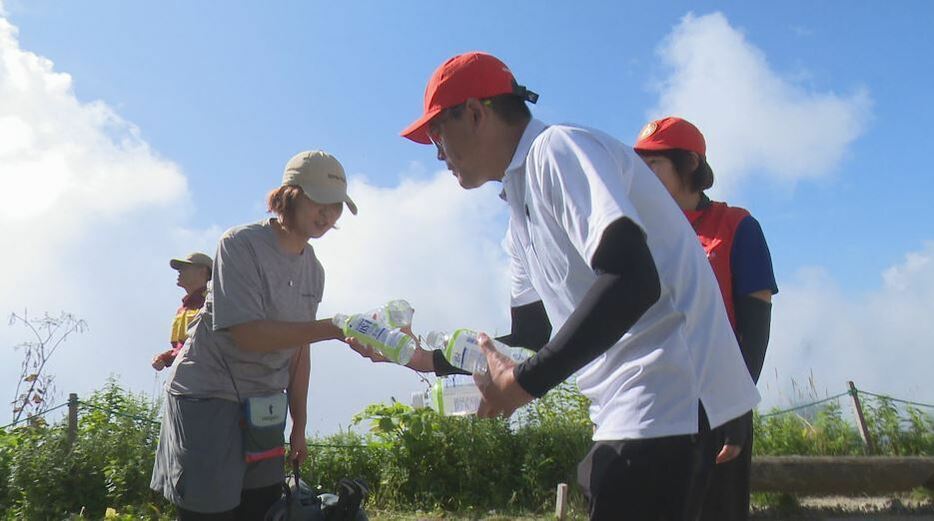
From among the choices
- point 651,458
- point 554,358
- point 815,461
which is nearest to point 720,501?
point 651,458

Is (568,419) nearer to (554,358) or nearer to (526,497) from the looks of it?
(526,497)

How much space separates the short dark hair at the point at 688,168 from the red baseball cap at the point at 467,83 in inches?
47.9

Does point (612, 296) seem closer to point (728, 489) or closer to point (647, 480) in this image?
point (647, 480)

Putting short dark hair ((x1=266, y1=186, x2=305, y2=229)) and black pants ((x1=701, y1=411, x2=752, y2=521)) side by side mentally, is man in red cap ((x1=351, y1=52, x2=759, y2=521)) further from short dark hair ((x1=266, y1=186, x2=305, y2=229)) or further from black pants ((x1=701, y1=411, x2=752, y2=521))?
short dark hair ((x1=266, y1=186, x2=305, y2=229))

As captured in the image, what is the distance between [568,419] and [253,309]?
5091 mm

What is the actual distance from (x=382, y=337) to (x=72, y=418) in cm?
565

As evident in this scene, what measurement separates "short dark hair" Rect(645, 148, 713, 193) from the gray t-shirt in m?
1.56

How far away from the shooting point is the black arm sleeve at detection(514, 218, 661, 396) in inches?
60.4

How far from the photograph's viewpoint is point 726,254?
3.05m

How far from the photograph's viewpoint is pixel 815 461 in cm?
746

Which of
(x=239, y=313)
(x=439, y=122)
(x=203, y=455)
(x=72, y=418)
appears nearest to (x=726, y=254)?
(x=439, y=122)

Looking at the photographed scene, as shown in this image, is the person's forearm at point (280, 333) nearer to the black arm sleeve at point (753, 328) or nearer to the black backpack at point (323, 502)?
the black backpack at point (323, 502)

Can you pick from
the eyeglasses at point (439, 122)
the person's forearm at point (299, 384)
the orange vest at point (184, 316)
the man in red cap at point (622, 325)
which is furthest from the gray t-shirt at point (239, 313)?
the orange vest at point (184, 316)

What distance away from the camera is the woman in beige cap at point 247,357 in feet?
10.0
